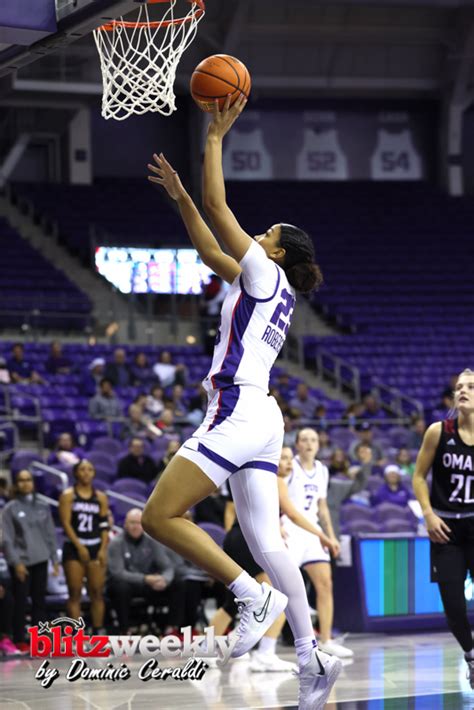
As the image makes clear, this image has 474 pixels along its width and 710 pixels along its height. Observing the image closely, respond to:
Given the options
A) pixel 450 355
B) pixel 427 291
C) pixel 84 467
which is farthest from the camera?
pixel 427 291

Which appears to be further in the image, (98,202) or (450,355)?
(98,202)

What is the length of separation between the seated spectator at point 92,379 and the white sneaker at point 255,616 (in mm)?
12183

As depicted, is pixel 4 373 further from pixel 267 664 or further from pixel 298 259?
pixel 298 259

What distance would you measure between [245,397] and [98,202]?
21399mm

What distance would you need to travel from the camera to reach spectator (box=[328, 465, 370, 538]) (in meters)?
12.1

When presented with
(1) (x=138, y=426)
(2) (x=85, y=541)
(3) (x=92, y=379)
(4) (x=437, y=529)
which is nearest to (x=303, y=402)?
(3) (x=92, y=379)

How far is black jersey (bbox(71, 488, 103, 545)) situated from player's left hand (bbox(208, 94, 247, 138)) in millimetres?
5971

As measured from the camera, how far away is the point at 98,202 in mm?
26391

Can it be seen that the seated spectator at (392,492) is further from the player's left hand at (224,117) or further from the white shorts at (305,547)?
the player's left hand at (224,117)

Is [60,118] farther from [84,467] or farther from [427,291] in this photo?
[84,467]

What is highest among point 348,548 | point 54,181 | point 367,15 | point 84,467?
point 367,15

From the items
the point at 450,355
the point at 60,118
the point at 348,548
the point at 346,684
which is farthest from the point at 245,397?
the point at 60,118

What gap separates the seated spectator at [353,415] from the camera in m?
18.7

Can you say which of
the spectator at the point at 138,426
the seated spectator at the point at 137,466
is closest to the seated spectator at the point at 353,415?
the spectator at the point at 138,426
